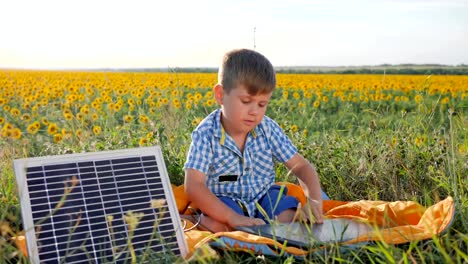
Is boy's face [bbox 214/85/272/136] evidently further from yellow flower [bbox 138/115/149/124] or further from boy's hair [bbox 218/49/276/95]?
yellow flower [bbox 138/115/149/124]

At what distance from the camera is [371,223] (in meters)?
3.50

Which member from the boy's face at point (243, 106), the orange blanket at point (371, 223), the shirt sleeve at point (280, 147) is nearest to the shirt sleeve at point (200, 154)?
the boy's face at point (243, 106)

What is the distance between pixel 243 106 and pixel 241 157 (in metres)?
0.39

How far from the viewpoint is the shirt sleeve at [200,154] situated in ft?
11.9

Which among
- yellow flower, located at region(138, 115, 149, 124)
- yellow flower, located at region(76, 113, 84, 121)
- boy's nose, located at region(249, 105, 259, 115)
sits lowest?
yellow flower, located at region(76, 113, 84, 121)

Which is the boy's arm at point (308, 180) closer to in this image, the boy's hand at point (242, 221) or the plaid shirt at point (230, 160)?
the plaid shirt at point (230, 160)

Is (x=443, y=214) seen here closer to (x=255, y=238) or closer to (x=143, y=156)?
(x=255, y=238)

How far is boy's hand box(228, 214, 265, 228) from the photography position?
337 cm

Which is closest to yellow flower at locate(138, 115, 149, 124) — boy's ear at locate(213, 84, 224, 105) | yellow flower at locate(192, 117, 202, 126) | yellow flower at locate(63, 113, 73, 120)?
yellow flower at locate(192, 117, 202, 126)

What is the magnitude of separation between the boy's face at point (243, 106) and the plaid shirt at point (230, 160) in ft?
0.55

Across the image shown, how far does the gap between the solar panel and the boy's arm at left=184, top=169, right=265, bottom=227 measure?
0.97 ft

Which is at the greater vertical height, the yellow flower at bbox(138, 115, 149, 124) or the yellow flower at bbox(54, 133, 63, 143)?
the yellow flower at bbox(138, 115, 149, 124)

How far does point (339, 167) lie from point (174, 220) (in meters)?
1.65

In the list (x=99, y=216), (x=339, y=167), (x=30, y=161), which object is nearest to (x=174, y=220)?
(x=99, y=216)
